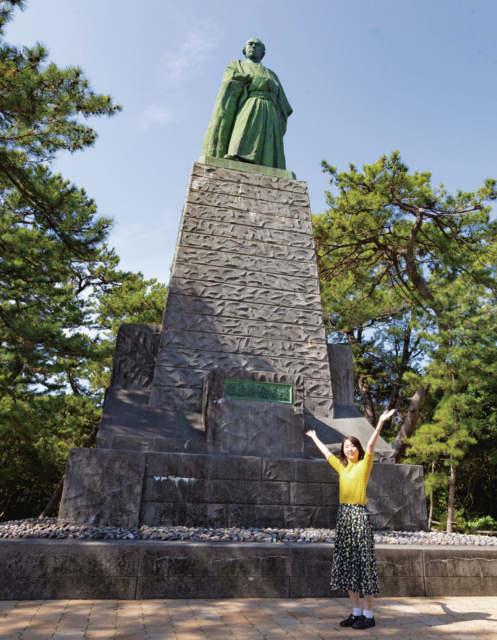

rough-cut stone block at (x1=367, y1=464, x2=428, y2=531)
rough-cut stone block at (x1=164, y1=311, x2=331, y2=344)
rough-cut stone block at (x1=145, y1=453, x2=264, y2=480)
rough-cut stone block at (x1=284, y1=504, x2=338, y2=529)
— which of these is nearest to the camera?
rough-cut stone block at (x1=145, y1=453, x2=264, y2=480)

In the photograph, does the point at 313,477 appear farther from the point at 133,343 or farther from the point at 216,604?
the point at 133,343

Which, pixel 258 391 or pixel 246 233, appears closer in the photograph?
pixel 258 391

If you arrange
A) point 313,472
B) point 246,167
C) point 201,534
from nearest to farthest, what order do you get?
point 201,534 < point 313,472 < point 246,167

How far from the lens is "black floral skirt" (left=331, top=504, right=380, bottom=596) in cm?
303

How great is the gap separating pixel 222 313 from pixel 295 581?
128 inches

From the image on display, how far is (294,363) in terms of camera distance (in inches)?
242

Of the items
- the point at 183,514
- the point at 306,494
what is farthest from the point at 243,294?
the point at 183,514

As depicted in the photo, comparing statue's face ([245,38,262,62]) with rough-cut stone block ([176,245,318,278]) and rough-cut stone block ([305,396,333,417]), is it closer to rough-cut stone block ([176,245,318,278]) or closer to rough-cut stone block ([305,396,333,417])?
rough-cut stone block ([176,245,318,278])

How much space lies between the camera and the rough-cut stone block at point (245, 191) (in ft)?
22.3

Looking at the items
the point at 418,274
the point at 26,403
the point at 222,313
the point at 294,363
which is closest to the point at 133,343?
the point at 222,313

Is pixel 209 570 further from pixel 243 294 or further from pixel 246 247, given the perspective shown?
pixel 246 247

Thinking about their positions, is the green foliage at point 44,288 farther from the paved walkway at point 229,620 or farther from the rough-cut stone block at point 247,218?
the paved walkway at point 229,620

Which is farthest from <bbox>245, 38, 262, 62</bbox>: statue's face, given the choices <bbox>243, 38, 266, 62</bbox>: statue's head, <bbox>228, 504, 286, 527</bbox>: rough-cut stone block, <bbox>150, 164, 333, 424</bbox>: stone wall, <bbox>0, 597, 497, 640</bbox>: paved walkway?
<bbox>0, 597, 497, 640</bbox>: paved walkway

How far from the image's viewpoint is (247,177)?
278 inches
